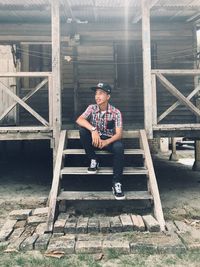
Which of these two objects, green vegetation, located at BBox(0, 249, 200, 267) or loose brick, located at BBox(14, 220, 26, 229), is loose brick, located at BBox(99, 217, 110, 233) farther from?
loose brick, located at BBox(14, 220, 26, 229)

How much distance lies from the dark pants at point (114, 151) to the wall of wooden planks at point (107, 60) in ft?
12.9

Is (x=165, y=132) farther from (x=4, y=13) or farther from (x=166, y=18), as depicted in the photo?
(x=4, y=13)

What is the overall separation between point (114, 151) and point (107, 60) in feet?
16.1

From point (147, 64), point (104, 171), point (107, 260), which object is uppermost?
point (147, 64)

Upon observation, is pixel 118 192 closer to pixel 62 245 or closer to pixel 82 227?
pixel 82 227

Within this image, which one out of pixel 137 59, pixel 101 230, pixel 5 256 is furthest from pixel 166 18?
pixel 5 256

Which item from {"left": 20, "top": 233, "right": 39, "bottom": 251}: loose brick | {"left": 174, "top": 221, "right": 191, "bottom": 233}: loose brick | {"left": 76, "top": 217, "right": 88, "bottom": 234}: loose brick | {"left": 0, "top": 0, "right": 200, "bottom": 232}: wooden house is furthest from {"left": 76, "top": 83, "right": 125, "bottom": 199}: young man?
{"left": 0, "top": 0, "right": 200, "bottom": 232}: wooden house

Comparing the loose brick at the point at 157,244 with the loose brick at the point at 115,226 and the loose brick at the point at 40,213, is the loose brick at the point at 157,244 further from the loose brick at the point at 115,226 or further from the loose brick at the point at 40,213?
the loose brick at the point at 40,213

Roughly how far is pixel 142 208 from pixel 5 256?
97.3 inches

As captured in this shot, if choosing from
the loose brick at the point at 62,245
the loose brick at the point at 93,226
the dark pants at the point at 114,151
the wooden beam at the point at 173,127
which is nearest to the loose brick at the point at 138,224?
the loose brick at the point at 93,226

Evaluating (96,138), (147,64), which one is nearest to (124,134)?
(96,138)

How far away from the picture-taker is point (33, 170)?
9.09m

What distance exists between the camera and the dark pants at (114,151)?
463 cm

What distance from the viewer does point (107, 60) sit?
894 centimetres
